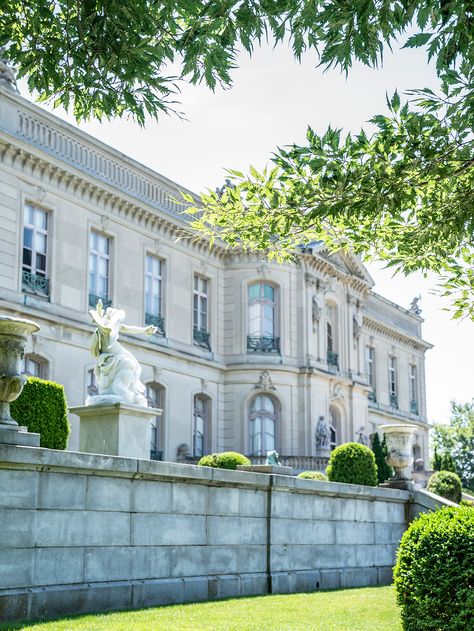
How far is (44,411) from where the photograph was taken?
53.8 feet

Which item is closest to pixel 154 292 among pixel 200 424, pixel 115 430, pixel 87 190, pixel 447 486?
pixel 87 190

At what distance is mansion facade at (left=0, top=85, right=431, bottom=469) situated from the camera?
83.7 ft

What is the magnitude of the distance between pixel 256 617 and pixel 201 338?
22.2 meters

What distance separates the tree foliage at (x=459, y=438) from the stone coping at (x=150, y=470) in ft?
183

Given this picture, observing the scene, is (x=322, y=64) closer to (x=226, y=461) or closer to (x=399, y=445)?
(x=399, y=445)

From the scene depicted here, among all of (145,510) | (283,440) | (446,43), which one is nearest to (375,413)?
(283,440)

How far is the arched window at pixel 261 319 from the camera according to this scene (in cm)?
3481

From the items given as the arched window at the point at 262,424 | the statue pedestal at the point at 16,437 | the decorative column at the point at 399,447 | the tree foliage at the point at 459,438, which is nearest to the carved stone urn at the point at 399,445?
the decorative column at the point at 399,447

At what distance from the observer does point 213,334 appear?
34.0 metres

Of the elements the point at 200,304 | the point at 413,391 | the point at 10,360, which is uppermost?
the point at 200,304

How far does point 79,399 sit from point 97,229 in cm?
529

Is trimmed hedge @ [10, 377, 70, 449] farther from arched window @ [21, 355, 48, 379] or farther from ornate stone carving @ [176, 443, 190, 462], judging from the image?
ornate stone carving @ [176, 443, 190, 462]

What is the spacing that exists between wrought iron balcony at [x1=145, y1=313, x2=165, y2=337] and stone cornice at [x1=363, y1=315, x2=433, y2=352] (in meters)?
16.3

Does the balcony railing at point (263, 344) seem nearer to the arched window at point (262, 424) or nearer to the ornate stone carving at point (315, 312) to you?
the arched window at point (262, 424)
